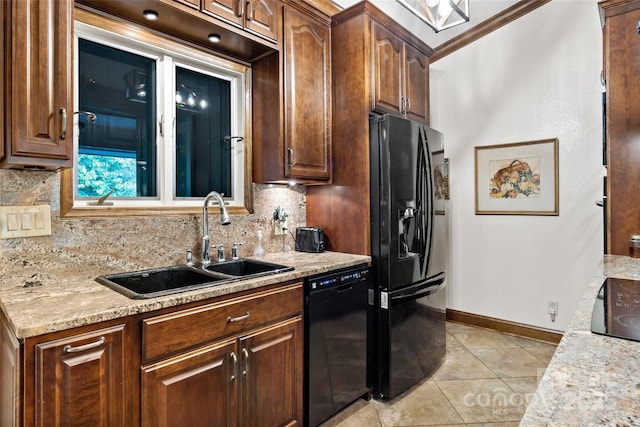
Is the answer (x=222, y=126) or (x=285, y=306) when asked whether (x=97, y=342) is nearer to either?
(x=285, y=306)

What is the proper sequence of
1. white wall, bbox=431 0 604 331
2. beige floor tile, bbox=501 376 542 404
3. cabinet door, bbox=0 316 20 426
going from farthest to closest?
1. white wall, bbox=431 0 604 331
2. beige floor tile, bbox=501 376 542 404
3. cabinet door, bbox=0 316 20 426

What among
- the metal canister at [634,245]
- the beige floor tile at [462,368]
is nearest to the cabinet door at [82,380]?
the beige floor tile at [462,368]

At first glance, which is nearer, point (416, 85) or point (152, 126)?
point (152, 126)

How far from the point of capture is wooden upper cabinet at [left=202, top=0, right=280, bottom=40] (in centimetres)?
189

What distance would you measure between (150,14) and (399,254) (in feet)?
6.43

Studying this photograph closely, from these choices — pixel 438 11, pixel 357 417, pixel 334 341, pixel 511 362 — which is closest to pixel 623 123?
pixel 438 11

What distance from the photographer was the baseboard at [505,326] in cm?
317

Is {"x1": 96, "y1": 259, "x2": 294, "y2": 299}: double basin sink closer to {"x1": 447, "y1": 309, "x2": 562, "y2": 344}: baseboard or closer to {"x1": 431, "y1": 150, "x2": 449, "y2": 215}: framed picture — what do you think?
{"x1": 431, "y1": 150, "x2": 449, "y2": 215}: framed picture

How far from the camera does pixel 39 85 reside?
1311 millimetres

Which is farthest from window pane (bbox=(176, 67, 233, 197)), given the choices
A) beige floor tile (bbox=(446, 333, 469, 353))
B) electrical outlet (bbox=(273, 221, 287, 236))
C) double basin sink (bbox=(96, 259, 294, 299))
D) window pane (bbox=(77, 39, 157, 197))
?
beige floor tile (bbox=(446, 333, 469, 353))

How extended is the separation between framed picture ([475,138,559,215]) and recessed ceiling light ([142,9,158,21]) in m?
2.99

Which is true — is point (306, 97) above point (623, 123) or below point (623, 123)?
above

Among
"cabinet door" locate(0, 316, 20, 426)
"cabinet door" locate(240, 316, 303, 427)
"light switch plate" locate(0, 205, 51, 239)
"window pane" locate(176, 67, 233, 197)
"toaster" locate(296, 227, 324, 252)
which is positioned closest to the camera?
"cabinet door" locate(0, 316, 20, 426)

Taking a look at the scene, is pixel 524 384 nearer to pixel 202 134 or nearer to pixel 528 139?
pixel 528 139
